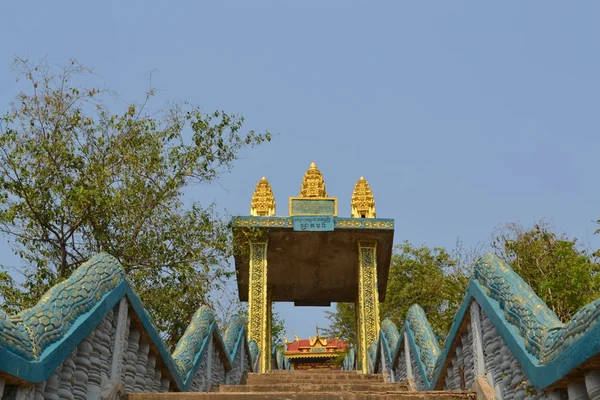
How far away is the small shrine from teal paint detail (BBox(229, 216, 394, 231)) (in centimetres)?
1676

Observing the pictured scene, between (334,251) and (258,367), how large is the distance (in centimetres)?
368

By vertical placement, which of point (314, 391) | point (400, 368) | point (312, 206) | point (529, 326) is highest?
point (312, 206)

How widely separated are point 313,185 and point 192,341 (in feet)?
30.1

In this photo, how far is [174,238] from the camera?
35.4 feet

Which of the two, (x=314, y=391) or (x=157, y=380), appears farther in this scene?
(x=314, y=391)

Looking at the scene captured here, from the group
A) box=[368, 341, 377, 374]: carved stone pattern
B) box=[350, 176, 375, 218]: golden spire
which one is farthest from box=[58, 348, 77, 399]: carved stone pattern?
box=[350, 176, 375, 218]: golden spire

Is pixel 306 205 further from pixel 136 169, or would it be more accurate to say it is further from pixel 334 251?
pixel 136 169

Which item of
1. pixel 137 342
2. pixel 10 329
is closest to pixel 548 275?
pixel 137 342

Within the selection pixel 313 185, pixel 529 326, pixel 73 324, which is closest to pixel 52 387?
pixel 73 324

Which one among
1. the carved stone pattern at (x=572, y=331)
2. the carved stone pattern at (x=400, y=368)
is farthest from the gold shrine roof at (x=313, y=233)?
the carved stone pattern at (x=572, y=331)

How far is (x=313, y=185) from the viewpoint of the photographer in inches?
613

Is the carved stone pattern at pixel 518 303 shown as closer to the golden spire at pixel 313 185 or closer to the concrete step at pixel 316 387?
the concrete step at pixel 316 387

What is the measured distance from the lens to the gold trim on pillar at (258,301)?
1398 cm

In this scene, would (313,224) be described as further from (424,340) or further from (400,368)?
(424,340)
